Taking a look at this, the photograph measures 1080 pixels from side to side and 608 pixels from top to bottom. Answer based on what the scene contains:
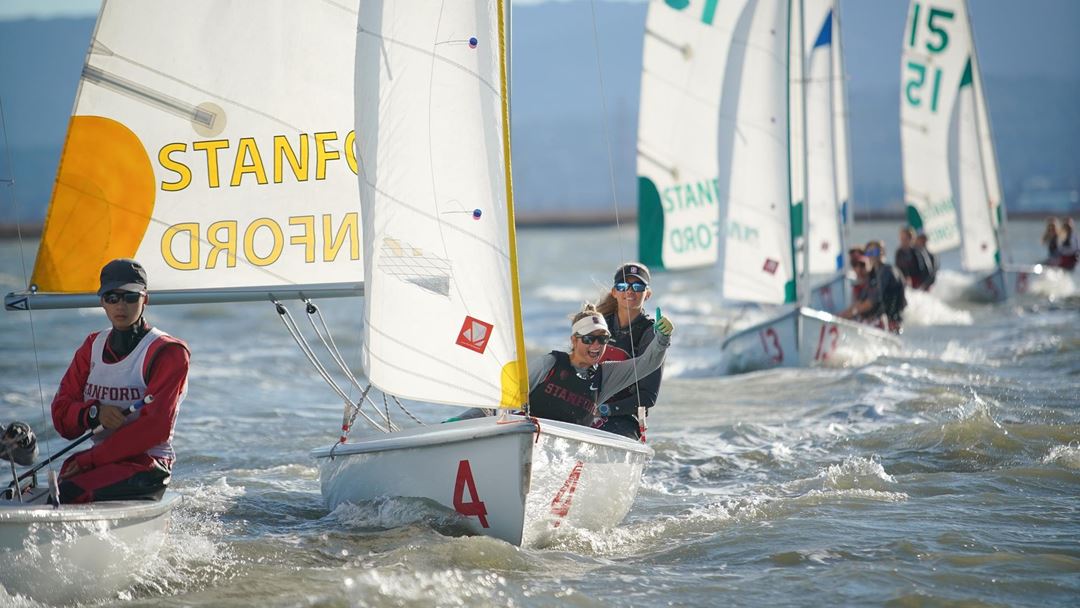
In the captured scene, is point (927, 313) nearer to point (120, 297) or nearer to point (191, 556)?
point (191, 556)

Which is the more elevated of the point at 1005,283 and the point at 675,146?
the point at 675,146

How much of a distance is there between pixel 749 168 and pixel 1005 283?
8.12m

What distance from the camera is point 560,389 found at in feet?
17.4

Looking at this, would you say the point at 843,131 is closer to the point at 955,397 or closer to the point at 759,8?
the point at 759,8

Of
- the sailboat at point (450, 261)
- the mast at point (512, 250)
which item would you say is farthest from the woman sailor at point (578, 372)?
Result: the mast at point (512, 250)

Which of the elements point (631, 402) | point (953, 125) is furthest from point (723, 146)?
point (953, 125)

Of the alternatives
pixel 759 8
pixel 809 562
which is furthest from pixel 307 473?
pixel 759 8

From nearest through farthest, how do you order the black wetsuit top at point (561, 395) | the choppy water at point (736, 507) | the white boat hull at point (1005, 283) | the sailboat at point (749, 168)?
the choppy water at point (736, 507) < the black wetsuit top at point (561, 395) < the sailboat at point (749, 168) < the white boat hull at point (1005, 283)

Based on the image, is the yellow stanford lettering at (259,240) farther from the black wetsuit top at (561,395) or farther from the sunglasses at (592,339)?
the sunglasses at (592,339)

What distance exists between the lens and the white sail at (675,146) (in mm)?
13227

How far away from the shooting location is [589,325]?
5.12 meters

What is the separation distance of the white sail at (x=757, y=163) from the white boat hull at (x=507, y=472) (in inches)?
255

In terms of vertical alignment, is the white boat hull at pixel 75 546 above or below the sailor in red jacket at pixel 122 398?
below

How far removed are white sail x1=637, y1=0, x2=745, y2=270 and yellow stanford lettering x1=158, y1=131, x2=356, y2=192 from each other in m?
7.73
